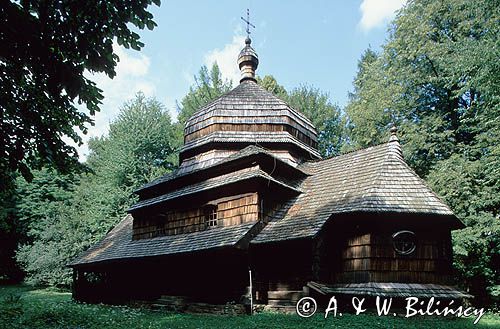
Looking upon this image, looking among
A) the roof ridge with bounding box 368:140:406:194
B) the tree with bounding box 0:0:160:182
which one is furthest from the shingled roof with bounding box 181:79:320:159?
the tree with bounding box 0:0:160:182

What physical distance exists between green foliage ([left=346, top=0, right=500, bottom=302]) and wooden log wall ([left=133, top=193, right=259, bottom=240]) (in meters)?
8.62

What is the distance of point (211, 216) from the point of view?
48.2ft

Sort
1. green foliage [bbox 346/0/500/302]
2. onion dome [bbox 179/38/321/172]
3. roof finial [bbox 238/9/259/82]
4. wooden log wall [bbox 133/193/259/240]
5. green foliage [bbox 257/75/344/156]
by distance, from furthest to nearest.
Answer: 1. green foliage [bbox 257/75/344/156]
2. roof finial [bbox 238/9/259/82]
3. onion dome [bbox 179/38/321/172]
4. green foliage [bbox 346/0/500/302]
5. wooden log wall [bbox 133/193/259/240]

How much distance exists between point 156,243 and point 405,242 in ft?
30.7

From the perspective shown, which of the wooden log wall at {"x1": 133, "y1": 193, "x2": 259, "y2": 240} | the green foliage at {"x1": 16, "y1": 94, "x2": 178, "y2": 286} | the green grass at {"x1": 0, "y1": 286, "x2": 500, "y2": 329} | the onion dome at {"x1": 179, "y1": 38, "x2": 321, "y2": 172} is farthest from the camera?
the green foliage at {"x1": 16, "y1": 94, "x2": 178, "y2": 286}

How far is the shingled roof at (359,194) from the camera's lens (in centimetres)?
1155

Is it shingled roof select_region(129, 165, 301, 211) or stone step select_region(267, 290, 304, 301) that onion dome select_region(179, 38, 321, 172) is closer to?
shingled roof select_region(129, 165, 301, 211)

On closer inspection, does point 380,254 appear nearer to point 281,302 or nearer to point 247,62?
point 281,302

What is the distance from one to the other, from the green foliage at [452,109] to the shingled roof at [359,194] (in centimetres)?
399

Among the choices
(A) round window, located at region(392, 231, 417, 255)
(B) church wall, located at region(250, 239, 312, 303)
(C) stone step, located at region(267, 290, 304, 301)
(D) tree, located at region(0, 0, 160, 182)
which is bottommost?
(C) stone step, located at region(267, 290, 304, 301)

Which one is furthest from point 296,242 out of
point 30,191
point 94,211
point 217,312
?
point 30,191

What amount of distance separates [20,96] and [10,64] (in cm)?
60

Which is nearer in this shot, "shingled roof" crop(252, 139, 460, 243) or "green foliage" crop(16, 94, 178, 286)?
"shingled roof" crop(252, 139, 460, 243)

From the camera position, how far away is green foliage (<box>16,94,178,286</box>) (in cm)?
2623
